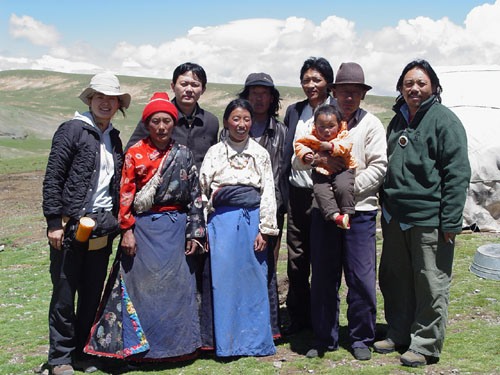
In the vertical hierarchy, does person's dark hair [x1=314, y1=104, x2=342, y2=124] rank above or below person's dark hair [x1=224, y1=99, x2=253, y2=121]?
below

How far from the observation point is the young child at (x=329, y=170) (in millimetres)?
3764

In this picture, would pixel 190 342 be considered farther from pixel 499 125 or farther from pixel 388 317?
pixel 499 125

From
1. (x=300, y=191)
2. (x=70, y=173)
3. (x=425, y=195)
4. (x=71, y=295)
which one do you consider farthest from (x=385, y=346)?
(x=70, y=173)

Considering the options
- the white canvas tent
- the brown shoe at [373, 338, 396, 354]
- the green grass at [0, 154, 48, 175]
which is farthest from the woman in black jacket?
the green grass at [0, 154, 48, 175]

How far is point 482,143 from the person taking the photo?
986 cm

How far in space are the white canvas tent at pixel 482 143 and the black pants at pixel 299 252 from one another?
6064 mm

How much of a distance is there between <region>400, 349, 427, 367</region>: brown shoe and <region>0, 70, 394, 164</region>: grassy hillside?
25399 mm

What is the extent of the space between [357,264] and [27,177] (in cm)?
1780

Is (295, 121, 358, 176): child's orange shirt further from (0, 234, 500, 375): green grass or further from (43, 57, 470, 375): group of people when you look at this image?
(0, 234, 500, 375): green grass

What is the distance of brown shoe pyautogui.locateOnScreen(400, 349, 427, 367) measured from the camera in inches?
150

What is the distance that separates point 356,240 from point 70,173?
219 centimetres

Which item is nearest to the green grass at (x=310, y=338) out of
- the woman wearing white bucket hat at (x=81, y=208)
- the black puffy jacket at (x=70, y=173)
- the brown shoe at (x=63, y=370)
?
the brown shoe at (x=63, y=370)

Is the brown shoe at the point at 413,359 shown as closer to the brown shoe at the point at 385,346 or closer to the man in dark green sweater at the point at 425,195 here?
the man in dark green sweater at the point at 425,195

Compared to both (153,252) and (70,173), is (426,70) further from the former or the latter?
(70,173)
